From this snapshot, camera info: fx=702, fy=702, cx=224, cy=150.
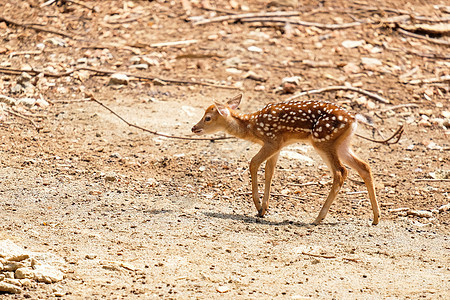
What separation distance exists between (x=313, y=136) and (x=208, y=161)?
2066 mm

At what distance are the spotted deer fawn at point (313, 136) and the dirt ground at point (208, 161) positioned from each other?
38 centimetres

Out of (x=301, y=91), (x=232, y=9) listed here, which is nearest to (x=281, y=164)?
(x=301, y=91)

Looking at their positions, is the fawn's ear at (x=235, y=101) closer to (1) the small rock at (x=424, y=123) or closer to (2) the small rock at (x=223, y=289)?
(2) the small rock at (x=223, y=289)

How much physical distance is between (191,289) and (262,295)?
58cm

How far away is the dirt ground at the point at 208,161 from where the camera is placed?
6.20 metres

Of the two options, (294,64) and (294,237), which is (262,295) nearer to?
(294,237)

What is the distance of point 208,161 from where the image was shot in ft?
31.6

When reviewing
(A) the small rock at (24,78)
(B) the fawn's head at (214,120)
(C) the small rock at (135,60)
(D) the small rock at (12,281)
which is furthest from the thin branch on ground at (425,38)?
(D) the small rock at (12,281)

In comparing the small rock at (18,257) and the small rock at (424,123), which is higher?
the small rock at (18,257)

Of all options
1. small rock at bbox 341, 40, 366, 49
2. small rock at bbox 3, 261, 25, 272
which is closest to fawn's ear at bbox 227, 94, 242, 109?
small rock at bbox 3, 261, 25, 272

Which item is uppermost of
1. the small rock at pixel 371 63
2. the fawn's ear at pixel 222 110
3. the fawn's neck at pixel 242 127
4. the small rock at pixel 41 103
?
the fawn's ear at pixel 222 110

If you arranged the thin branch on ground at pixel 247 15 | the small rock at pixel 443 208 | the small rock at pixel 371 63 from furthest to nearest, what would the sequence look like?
the thin branch on ground at pixel 247 15 → the small rock at pixel 371 63 → the small rock at pixel 443 208

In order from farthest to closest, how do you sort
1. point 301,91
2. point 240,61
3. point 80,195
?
point 240,61 < point 301,91 < point 80,195

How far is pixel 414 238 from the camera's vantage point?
24.7 ft
